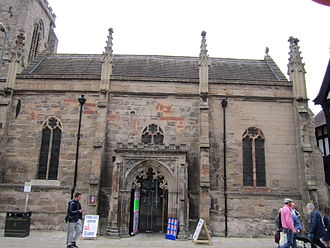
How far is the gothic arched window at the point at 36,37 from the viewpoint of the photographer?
28469 mm

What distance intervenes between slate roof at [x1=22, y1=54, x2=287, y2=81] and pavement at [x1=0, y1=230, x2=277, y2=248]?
10.5m

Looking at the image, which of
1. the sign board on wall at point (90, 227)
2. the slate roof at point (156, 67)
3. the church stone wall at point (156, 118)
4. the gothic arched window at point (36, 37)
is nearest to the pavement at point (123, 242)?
the sign board on wall at point (90, 227)

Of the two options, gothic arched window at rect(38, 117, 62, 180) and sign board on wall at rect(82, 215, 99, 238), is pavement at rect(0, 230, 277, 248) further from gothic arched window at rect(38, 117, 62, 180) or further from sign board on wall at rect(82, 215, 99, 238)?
gothic arched window at rect(38, 117, 62, 180)

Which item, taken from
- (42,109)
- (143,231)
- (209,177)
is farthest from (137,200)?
(42,109)

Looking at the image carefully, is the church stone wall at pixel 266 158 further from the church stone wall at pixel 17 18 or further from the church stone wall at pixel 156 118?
the church stone wall at pixel 17 18

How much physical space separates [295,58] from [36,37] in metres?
24.2

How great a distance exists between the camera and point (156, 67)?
21516 mm

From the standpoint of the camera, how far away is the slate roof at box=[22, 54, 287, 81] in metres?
20.7

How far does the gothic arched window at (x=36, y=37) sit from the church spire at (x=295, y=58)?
23.0 m

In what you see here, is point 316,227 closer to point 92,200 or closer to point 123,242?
point 123,242

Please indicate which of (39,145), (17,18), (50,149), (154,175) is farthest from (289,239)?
(17,18)

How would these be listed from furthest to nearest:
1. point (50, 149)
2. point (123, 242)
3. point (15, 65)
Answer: point (15, 65)
point (50, 149)
point (123, 242)

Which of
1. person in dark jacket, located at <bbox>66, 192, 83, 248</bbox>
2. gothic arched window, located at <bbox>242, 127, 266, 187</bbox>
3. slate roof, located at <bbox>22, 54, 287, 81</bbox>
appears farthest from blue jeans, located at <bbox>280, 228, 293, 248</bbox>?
slate roof, located at <bbox>22, 54, 287, 81</bbox>

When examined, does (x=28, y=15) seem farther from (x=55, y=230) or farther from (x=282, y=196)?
(x=282, y=196)
